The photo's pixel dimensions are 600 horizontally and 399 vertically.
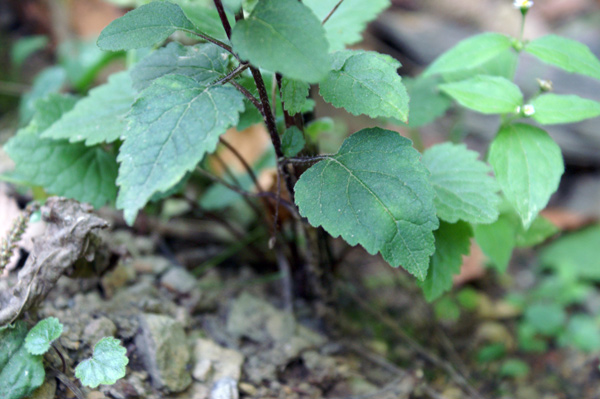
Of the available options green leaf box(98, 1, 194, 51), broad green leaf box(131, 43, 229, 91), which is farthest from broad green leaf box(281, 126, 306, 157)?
green leaf box(98, 1, 194, 51)

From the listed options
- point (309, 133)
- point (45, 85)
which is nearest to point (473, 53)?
point (309, 133)

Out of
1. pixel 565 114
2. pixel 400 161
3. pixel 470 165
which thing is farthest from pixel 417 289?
pixel 400 161

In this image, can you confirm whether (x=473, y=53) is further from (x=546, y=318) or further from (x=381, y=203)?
(x=546, y=318)

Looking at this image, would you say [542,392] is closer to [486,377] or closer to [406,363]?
[486,377]

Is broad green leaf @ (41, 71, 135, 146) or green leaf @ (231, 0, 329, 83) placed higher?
green leaf @ (231, 0, 329, 83)

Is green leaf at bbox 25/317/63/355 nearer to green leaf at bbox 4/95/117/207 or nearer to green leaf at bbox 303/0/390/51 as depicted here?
green leaf at bbox 4/95/117/207

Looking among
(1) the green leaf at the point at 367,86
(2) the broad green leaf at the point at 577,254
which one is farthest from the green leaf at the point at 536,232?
(2) the broad green leaf at the point at 577,254
